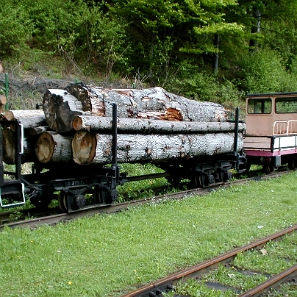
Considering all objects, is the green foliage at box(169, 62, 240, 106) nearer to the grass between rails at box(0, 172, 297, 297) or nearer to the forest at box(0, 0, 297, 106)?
the forest at box(0, 0, 297, 106)

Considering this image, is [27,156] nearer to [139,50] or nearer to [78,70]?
[78,70]

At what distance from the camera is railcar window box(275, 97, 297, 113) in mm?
16562

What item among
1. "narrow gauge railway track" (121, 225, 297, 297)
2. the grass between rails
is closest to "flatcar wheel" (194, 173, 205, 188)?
the grass between rails

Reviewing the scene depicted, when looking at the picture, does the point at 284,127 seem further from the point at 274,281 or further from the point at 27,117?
the point at 274,281

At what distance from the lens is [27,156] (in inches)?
351

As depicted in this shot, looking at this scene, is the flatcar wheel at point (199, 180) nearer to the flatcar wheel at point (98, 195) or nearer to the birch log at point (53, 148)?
the flatcar wheel at point (98, 195)

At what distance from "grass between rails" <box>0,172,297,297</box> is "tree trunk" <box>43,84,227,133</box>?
2005mm

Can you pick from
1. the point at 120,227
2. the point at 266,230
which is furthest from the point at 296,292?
the point at 120,227

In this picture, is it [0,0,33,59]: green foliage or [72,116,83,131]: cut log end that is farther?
[0,0,33,59]: green foliage

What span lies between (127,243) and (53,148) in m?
2.58

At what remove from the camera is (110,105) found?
29.8ft

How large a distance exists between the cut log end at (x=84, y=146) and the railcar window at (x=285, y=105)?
10.1 meters

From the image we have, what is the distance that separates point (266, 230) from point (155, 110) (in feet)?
12.7

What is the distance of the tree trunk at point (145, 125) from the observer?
27.0 feet
